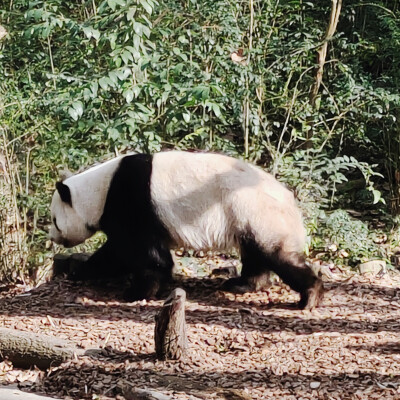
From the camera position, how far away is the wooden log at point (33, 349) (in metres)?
5.16

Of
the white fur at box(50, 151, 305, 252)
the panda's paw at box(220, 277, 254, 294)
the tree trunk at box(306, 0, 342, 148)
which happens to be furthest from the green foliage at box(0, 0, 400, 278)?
the panda's paw at box(220, 277, 254, 294)

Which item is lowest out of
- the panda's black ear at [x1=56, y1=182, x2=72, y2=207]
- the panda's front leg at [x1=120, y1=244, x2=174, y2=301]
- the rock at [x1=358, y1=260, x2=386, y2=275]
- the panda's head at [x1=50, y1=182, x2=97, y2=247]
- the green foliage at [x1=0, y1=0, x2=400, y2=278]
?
the rock at [x1=358, y1=260, x2=386, y2=275]

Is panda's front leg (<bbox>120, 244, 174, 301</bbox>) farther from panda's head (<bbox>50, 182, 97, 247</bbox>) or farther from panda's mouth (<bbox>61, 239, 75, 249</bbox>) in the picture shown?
panda's mouth (<bbox>61, 239, 75, 249</bbox>)

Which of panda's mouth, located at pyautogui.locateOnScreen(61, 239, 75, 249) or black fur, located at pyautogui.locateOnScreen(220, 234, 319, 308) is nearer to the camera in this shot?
black fur, located at pyautogui.locateOnScreen(220, 234, 319, 308)

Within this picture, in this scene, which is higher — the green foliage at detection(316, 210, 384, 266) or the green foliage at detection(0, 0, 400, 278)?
the green foliage at detection(0, 0, 400, 278)

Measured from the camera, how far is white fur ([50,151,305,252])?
5961 mm

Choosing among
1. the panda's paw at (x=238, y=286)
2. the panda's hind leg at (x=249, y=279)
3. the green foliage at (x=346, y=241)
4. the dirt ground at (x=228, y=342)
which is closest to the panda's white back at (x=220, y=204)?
the panda's hind leg at (x=249, y=279)

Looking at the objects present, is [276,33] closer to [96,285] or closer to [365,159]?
[365,159]

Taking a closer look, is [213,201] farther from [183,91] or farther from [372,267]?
[372,267]

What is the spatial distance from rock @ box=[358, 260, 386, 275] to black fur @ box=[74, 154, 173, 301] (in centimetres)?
214

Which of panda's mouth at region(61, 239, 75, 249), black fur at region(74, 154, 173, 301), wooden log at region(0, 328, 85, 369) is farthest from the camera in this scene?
panda's mouth at region(61, 239, 75, 249)

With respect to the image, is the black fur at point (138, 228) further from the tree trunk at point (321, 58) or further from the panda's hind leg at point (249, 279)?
the tree trunk at point (321, 58)

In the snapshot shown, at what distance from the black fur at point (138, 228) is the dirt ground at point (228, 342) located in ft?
0.74

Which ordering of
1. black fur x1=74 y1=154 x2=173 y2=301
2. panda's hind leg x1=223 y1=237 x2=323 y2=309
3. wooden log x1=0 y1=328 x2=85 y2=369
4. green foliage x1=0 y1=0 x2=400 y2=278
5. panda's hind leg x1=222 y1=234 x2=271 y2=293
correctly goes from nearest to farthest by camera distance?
1. wooden log x1=0 y1=328 x2=85 y2=369
2. panda's hind leg x1=223 y1=237 x2=323 y2=309
3. black fur x1=74 y1=154 x2=173 y2=301
4. panda's hind leg x1=222 y1=234 x2=271 y2=293
5. green foliage x1=0 y1=0 x2=400 y2=278
